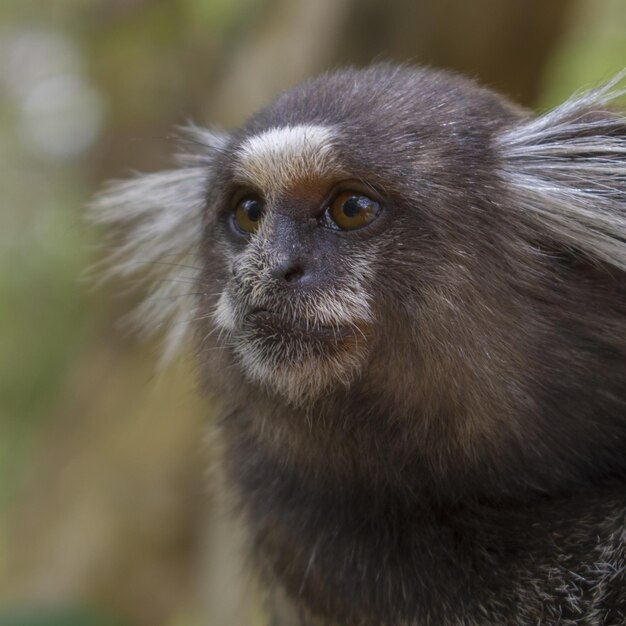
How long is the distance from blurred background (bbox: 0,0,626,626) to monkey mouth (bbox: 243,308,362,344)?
3332 mm

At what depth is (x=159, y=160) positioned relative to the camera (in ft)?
27.0

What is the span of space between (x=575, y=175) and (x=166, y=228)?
2.02 m

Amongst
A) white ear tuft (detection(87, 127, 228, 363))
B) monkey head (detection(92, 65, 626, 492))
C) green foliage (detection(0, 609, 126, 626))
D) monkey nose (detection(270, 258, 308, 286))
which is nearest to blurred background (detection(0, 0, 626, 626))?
green foliage (detection(0, 609, 126, 626))

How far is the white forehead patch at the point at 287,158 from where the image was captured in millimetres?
3365

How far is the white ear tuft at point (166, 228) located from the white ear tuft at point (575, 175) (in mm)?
1366

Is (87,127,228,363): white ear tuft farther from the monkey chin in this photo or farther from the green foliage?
the green foliage

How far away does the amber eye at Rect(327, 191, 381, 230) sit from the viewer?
11.0 feet

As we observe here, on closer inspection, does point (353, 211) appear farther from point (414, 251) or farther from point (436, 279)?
point (436, 279)

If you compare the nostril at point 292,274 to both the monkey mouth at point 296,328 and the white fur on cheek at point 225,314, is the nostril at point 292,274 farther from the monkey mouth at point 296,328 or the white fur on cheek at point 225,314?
the white fur on cheek at point 225,314

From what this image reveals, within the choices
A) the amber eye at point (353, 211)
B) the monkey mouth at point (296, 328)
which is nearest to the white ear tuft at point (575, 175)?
the amber eye at point (353, 211)

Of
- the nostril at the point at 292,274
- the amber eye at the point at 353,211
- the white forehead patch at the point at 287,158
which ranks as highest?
the white forehead patch at the point at 287,158

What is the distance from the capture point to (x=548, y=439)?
3400mm

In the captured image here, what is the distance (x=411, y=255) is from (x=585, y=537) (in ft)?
3.74

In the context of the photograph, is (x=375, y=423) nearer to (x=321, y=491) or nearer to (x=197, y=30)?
(x=321, y=491)
